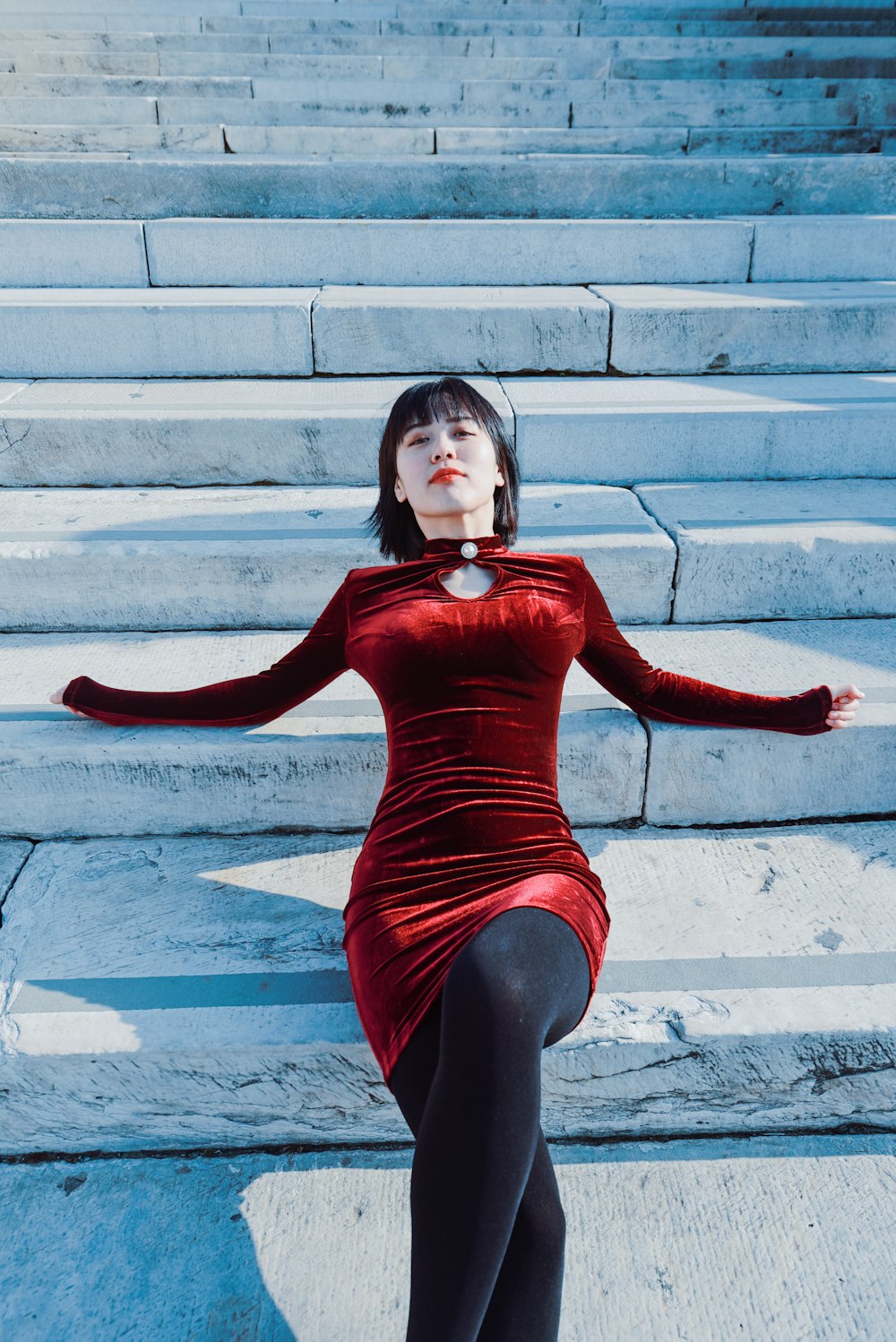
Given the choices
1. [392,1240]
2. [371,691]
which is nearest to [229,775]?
[371,691]

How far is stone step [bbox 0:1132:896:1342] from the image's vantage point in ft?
4.75

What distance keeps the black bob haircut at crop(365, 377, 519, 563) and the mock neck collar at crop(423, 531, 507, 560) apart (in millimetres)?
92

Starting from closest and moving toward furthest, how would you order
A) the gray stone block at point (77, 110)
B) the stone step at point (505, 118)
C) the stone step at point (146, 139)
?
the stone step at point (146, 139)
the stone step at point (505, 118)
the gray stone block at point (77, 110)

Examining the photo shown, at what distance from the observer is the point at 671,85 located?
545 centimetres

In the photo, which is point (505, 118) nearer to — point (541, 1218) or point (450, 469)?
point (450, 469)

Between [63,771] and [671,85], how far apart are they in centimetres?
564

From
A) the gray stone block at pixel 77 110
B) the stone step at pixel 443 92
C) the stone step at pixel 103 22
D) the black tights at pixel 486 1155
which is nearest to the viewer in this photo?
the black tights at pixel 486 1155

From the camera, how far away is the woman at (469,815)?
123 centimetres

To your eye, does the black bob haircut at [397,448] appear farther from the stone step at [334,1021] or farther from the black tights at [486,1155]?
the black tights at [486,1155]

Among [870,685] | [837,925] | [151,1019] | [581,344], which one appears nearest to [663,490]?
[581,344]

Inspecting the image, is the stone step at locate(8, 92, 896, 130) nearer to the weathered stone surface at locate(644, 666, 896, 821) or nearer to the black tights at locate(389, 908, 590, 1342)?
the weathered stone surface at locate(644, 666, 896, 821)

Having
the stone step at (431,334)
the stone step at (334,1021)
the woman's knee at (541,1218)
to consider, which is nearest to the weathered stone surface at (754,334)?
the stone step at (431,334)

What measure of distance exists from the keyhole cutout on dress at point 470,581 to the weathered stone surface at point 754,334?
190 cm

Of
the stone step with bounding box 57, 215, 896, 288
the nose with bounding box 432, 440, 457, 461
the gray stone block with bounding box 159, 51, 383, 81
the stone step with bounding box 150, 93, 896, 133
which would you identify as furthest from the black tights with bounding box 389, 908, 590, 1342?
the gray stone block with bounding box 159, 51, 383, 81
